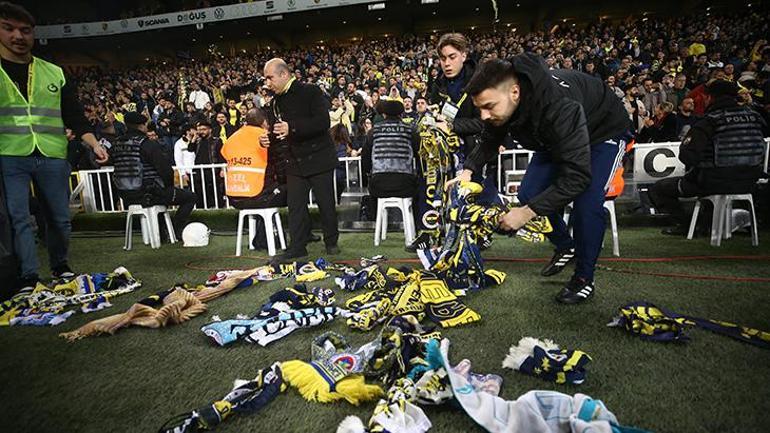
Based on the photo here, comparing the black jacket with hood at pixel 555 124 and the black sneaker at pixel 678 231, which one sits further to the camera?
the black sneaker at pixel 678 231

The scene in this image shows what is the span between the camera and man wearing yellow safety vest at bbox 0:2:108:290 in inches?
122

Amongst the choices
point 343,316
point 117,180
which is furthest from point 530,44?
point 343,316

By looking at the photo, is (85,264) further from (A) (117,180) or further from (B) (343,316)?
(B) (343,316)

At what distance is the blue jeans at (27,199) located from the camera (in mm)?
3143

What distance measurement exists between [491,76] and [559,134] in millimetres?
439

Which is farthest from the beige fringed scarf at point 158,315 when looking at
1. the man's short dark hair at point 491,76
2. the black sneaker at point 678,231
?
the black sneaker at point 678,231

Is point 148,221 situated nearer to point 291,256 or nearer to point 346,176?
point 291,256

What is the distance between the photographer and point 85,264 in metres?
4.37

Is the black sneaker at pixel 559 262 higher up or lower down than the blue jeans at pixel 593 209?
lower down

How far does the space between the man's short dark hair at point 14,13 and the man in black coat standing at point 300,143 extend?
5.70 ft

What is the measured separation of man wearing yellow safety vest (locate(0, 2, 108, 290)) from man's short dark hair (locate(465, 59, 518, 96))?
10.4 feet

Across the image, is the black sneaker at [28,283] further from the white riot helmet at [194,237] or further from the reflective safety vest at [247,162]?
the white riot helmet at [194,237]

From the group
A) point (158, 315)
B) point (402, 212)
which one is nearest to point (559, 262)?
point (402, 212)

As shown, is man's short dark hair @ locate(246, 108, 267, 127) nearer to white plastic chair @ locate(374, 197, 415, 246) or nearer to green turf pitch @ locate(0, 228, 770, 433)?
white plastic chair @ locate(374, 197, 415, 246)
